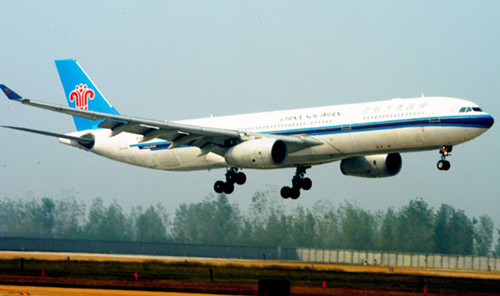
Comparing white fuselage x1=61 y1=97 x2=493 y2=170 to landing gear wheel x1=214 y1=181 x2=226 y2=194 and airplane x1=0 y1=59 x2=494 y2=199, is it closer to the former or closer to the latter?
airplane x1=0 y1=59 x2=494 y2=199

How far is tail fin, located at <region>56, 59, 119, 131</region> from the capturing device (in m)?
58.9

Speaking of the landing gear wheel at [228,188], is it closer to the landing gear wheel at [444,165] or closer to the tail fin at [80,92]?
the tail fin at [80,92]

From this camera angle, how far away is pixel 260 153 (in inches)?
1794

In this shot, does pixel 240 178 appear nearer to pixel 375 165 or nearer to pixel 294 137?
pixel 294 137

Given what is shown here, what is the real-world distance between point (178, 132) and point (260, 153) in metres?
6.08

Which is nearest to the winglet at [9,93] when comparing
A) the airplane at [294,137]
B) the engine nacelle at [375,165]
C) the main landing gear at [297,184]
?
the airplane at [294,137]

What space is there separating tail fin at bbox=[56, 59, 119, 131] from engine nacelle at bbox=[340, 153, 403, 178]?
18.4m

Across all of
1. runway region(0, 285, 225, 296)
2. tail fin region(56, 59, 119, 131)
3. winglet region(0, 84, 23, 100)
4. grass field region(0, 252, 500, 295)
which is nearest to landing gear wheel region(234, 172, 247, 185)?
grass field region(0, 252, 500, 295)

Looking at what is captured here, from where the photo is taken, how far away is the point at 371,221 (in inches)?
3228

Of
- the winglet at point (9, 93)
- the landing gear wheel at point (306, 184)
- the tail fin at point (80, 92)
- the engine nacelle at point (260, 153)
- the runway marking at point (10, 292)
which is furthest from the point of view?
the tail fin at point (80, 92)

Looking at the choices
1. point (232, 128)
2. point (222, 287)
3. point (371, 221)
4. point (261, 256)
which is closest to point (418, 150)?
point (232, 128)

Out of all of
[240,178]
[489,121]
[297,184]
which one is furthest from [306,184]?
[489,121]

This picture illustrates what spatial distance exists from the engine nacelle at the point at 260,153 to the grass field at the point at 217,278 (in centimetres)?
598

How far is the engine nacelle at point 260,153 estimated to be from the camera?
4547cm
